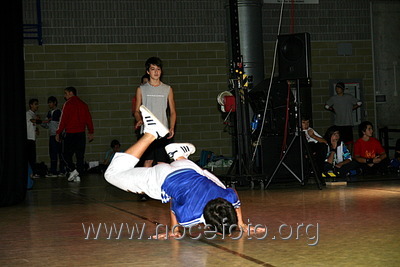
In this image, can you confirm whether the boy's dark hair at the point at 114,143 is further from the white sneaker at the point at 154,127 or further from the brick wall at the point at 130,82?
the white sneaker at the point at 154,127

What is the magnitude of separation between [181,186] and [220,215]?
43cm

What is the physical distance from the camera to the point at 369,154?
10820mm

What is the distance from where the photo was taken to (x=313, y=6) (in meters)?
15.0

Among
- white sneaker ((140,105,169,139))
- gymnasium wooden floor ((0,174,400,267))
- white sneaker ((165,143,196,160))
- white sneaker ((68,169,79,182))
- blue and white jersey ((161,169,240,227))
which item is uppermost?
white sneaker ((140,105,169,139))

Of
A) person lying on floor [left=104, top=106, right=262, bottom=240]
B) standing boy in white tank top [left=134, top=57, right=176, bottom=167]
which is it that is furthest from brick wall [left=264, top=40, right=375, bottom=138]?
person lying on floor [left=104, top=106, right=262, bottom=240]

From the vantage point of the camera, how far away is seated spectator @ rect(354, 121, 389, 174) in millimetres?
10688

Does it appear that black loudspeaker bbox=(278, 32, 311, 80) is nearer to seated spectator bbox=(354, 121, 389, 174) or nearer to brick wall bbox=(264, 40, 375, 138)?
seated spectator bbox=(354, 121, 389, 174)

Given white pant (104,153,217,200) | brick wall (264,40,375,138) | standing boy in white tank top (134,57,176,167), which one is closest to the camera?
white pant (104,153,217,200)

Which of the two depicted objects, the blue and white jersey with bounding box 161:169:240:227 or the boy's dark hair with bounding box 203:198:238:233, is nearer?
the boy's dark hair with bounding box 203:198:238:233

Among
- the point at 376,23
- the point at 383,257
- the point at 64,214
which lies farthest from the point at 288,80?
the point at 376,23

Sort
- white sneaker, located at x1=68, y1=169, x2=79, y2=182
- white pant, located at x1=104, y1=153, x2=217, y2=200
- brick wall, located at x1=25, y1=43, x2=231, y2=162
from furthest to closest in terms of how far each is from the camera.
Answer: brick wall, located at x1=25, y1=43, x2=231, y2=162 < white sneaker, located at x1=68, y1=169, x2=79, y2=182 < white pant, located at x1=104, y1=153, x2=217, y2=200

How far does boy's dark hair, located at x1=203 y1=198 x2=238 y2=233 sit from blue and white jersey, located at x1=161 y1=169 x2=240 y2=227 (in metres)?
0.13

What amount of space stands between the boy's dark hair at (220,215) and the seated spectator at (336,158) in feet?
20.2

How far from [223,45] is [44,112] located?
4.00 m
